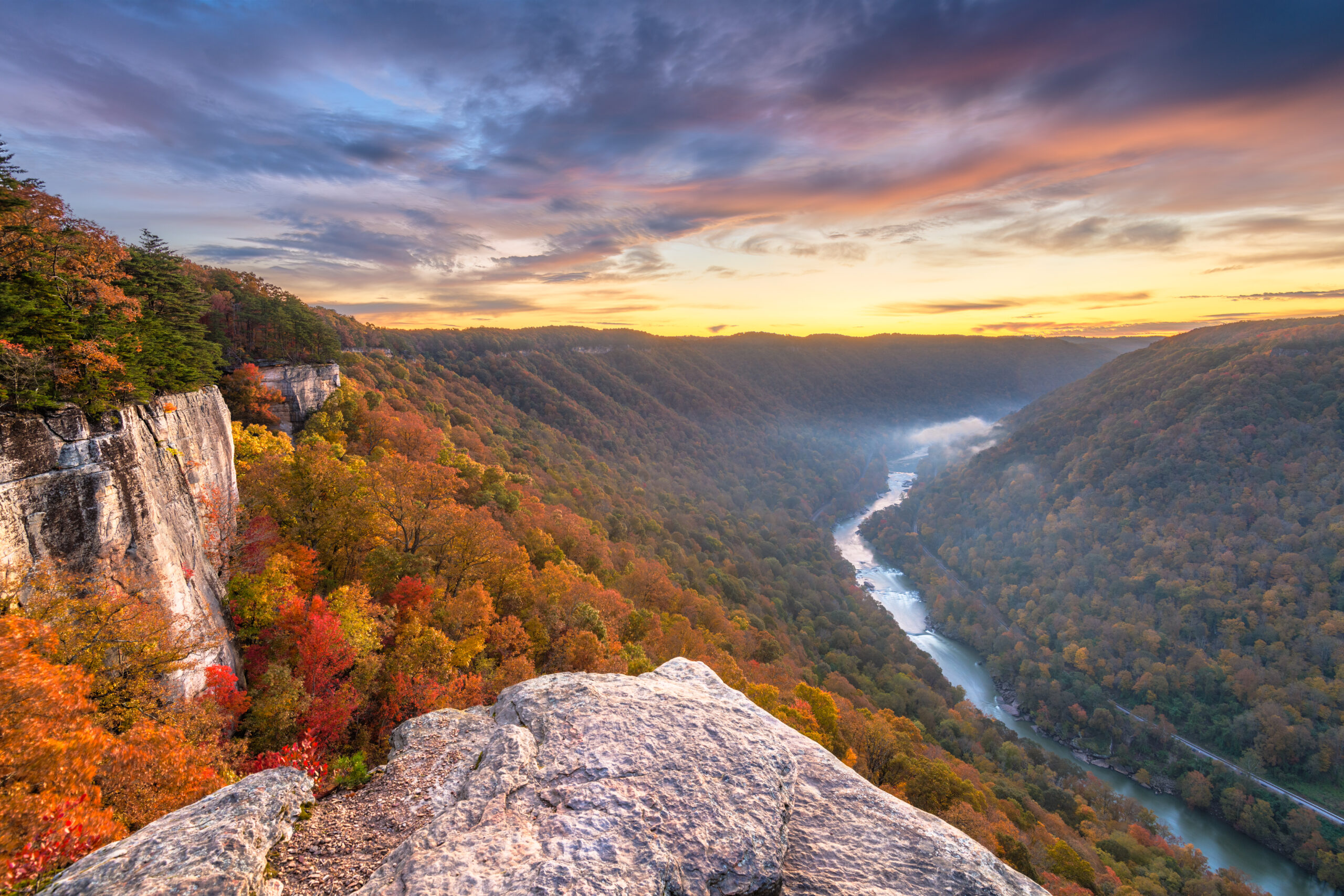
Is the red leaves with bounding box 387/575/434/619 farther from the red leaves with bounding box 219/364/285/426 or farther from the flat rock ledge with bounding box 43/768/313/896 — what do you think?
the red leaves with bounding box 219/364/285/426

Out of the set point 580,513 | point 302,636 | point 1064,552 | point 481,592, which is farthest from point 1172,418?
point 302,636

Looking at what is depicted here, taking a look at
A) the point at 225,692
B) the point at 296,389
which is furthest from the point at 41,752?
the point at 296,389

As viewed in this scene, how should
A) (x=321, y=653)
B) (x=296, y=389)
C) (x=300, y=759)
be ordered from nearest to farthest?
(x=300, y=759) < (x=321, y=653) < (x=296, y=389)

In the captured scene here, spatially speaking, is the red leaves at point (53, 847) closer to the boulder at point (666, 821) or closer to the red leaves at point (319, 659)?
the boulder at point (666, 821)

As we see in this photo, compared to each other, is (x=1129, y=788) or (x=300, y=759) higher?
(x=300, y=759)

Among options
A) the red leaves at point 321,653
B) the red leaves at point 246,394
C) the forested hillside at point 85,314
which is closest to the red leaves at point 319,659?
the red leaves at point 321,653

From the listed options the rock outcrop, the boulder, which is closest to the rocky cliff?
the boulder

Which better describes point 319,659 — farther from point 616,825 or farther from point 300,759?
point 616,825
